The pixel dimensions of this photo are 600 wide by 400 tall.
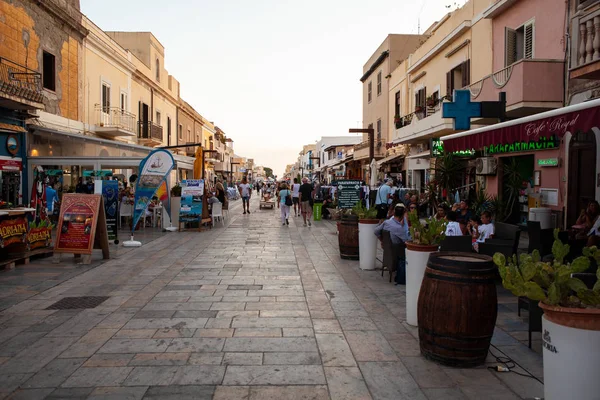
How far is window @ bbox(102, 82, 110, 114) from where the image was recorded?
2088 cm

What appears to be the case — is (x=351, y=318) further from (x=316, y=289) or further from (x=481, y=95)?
(x=481, y=95)

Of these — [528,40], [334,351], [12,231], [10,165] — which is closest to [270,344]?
[334,351]

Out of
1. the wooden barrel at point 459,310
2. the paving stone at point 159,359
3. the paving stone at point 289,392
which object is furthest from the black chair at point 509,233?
the paving stone at point 159,359

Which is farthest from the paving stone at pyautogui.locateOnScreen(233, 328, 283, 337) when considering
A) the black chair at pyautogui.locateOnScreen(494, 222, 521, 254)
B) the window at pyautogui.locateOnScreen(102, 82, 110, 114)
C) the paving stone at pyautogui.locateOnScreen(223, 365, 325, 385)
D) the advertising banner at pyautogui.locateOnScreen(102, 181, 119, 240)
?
the window at pyautogui.locateOnScreen(102, 82, 110, 114)

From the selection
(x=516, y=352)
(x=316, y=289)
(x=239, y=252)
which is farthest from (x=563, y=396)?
(x=239, y=252)

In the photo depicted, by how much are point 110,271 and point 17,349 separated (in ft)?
13.4

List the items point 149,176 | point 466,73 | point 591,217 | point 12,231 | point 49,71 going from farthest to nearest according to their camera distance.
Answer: point 466,73
point 49,71
point 149,176
point 12,231
point 591,217

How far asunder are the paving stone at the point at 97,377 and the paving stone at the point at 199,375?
46 cm

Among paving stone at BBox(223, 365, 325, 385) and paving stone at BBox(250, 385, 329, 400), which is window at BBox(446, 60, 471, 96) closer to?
paving stone at BBox(223, 365, 325, 385)

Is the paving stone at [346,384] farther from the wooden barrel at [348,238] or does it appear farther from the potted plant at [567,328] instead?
the wooden barrel at [348,238]

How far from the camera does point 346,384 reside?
3.86 meters

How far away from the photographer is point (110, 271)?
868cm

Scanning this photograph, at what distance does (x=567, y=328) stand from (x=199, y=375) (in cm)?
278

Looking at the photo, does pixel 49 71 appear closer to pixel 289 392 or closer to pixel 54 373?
pixel 54 373
